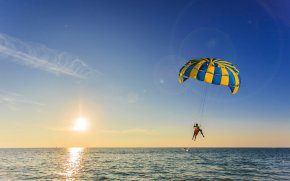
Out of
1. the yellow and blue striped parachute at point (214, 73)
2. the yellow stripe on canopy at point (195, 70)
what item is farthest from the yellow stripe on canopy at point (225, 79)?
the yellow stripe on canopy at point (195, 70)

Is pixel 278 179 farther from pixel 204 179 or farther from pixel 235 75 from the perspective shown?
pixel 235 75

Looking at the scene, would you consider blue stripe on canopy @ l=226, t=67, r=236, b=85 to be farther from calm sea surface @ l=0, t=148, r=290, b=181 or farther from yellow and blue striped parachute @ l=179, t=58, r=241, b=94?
calm sea surface @ l=0, t=148, r=290, b=181

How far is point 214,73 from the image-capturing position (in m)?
26.0

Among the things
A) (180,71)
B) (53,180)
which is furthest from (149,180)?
(180,71)

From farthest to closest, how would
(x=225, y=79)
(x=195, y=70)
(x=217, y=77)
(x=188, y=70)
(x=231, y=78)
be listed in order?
(x=188, y=70) → (x=195, y=70) → (x=231, y=78) → (x=225, y=79) → (x=217, y=77)

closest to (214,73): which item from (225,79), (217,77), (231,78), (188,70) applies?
(217,77)

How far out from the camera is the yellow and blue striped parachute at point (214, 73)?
2598cm

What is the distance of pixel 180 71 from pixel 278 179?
57.8 ft

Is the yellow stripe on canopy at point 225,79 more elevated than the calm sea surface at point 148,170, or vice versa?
the yellow stripe on canopy at point 225,79

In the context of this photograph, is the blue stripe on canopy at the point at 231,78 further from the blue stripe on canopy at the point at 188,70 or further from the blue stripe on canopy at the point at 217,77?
the blue stripe on canopy at the point at 188,70

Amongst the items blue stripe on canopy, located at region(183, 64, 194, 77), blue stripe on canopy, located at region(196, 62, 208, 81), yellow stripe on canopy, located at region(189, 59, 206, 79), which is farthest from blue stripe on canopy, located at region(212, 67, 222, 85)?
blue stripe on canopy, located at region(183, 64, 194, 77)

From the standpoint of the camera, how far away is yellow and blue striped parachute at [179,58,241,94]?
85.3ft

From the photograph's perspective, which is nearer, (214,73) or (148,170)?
(214,73)

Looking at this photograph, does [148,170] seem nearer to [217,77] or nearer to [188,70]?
[188,70]
